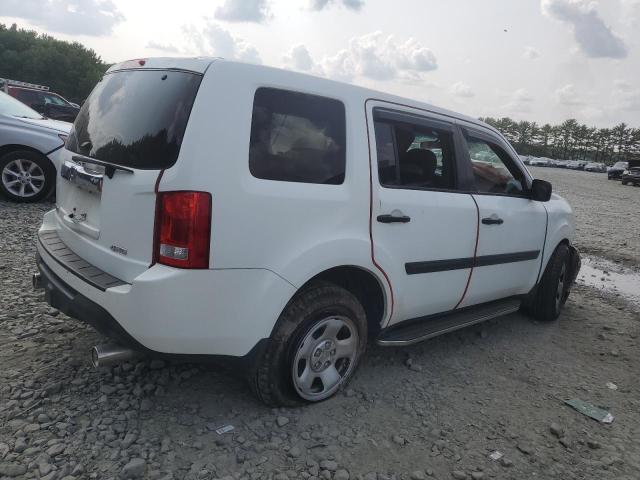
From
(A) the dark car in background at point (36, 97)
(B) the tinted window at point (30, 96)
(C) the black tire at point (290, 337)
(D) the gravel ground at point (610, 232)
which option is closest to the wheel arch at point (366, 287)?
(C) the black tire at point (290, 337)

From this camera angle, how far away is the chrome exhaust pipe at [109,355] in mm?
2447

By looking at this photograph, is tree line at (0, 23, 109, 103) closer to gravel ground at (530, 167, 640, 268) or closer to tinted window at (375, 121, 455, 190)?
gravel ground at (530, 167, 640, 268)

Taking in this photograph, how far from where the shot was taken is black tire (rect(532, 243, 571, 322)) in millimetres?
4754

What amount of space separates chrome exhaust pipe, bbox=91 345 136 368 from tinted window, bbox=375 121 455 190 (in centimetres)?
166

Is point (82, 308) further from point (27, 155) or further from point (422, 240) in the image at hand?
point (27, 155)

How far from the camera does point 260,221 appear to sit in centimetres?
242

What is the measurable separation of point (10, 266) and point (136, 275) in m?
3.05

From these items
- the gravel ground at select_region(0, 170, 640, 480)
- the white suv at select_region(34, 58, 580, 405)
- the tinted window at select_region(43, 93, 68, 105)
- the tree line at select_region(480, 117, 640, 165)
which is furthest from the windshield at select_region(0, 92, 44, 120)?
the tree line at select_region(480, 117, 640, 165)

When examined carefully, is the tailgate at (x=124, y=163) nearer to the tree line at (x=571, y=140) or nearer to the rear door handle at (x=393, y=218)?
the rear door handle at (x=393, y=218)

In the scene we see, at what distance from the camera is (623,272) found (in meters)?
7.16

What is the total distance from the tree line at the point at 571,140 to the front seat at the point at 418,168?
106238 millimetres

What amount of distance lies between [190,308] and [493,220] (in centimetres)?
238

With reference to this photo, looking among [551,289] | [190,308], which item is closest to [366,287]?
[190,308]

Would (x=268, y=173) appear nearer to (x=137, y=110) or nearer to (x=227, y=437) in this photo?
(x=137, y=110)
